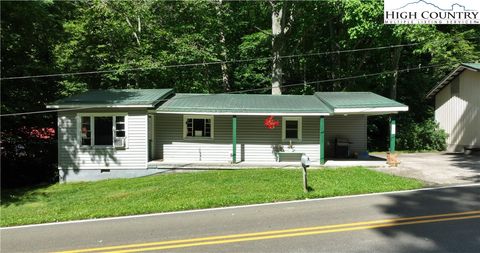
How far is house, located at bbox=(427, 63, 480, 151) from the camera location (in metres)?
21.2

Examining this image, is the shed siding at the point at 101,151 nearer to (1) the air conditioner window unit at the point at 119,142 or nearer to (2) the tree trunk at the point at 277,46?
(1) the air conditioner window unit at the point at 119,142

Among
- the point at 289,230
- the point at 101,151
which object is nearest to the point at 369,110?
the point at 289,230

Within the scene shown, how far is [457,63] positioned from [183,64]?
15.8 meters

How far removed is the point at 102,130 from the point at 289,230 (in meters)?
11.8

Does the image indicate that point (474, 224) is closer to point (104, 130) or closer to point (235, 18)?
point (104, 130)

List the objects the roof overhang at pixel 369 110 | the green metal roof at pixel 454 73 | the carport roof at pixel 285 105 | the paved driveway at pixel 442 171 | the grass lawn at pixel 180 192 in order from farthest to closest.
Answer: the green metal roof at pixel 454 73 < the carport roof at pixel 285 105 < the roof overhang at pixel 369 110 < the paved driveway at pixel 442 171 < the grass lawn at pixel 180 192

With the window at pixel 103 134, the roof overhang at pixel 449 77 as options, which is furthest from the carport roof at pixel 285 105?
the roof overhang at pixel 449 77

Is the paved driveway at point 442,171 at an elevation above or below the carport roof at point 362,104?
below

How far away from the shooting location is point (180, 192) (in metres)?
11.8

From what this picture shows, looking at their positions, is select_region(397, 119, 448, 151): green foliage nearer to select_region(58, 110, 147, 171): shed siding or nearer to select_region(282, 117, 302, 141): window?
select_region(282, 117, 302, 141): window

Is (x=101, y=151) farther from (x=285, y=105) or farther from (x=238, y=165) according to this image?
(x=285, y=105)

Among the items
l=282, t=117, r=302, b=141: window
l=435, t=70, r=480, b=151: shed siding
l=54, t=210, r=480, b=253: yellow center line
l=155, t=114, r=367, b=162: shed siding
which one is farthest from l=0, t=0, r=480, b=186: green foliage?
l=54, t=210, r=480, b=253: yellow center line

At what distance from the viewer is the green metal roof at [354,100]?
16344 mm

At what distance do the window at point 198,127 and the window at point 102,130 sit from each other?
9.10 feet
